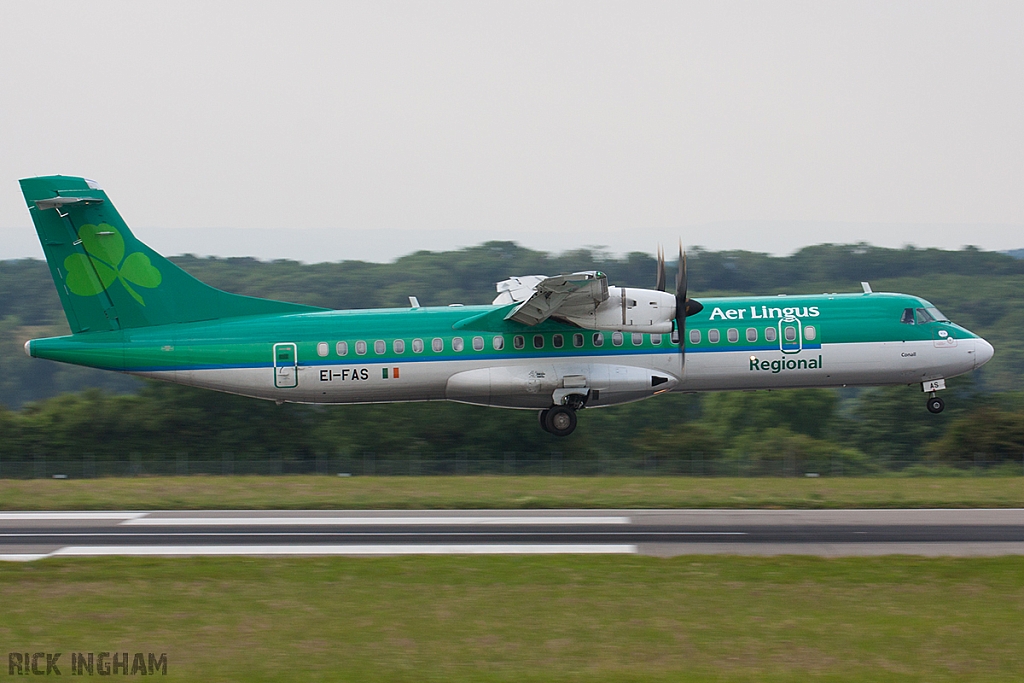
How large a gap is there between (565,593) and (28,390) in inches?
3397

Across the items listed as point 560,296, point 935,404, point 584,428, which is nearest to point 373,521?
point 560,296

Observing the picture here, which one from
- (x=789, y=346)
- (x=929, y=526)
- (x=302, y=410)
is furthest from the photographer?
(x=302, y=410)

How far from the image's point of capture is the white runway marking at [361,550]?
1916 cm

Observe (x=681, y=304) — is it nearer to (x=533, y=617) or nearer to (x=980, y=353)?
(x=980, y=353)

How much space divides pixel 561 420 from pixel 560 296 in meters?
4.33

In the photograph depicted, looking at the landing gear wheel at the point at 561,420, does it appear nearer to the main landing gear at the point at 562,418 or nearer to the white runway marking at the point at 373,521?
the main landing gear at the point at 562,418

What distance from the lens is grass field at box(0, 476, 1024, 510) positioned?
26.2 meters

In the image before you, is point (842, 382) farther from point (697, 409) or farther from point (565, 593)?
point (697, 409)

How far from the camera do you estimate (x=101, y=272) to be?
31109 mm

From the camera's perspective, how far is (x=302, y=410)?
45156 millimetres

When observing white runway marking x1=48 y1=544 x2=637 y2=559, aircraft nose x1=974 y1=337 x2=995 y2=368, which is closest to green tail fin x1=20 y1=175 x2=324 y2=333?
white runway marking x1=48 y1=544 x2=637 y2=559

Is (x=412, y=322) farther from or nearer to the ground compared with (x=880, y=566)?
farther from the ground

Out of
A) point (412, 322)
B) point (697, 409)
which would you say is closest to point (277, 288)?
point (697, 409)

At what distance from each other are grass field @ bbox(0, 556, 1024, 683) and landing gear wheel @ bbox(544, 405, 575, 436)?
43.2 ft
